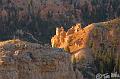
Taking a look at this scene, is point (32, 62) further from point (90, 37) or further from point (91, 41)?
point (90, 37)

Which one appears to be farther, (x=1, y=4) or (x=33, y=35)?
(x=1, y=4)

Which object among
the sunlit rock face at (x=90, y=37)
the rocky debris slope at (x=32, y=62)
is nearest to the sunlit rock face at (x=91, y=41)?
the sunlit rock face at (x=90, y=37)

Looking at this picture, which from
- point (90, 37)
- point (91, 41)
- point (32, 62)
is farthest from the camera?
point (90, 37)

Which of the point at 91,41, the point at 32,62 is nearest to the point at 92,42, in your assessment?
the point at 91,41

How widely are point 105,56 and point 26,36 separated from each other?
2248 inches

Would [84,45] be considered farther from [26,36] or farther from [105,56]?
[26,36]

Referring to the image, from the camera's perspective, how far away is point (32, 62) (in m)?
36.2

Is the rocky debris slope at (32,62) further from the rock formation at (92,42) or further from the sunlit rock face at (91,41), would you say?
the sunlit rock face at (91,41)

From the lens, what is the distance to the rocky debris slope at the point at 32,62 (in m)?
35.3

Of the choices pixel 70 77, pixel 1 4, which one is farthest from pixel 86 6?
pixel 70 77

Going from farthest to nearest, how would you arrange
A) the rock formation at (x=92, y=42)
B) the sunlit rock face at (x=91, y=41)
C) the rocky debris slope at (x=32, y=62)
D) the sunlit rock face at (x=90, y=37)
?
the sunlit rock face at (x=90, y=37) < the sunlit rock face at (x=91, y=41) < the rock formation at (x=92, y=42) < the rocky debris slope at (x=32, y=62)

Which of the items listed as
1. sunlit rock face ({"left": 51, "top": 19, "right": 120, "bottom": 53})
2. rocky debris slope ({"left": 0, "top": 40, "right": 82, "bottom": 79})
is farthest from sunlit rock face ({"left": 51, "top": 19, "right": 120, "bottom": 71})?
rocky debris slope ({"left": 0, "top": 40, "right": 82, "bottom": 79})

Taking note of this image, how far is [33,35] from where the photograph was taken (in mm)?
138125

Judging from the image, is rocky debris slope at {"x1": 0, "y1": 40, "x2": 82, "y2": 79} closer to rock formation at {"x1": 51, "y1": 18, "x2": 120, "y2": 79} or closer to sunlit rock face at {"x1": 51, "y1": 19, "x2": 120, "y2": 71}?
rock formation at {"x1": 51, "y1": 18, "x2": 120, "y2": 79}
